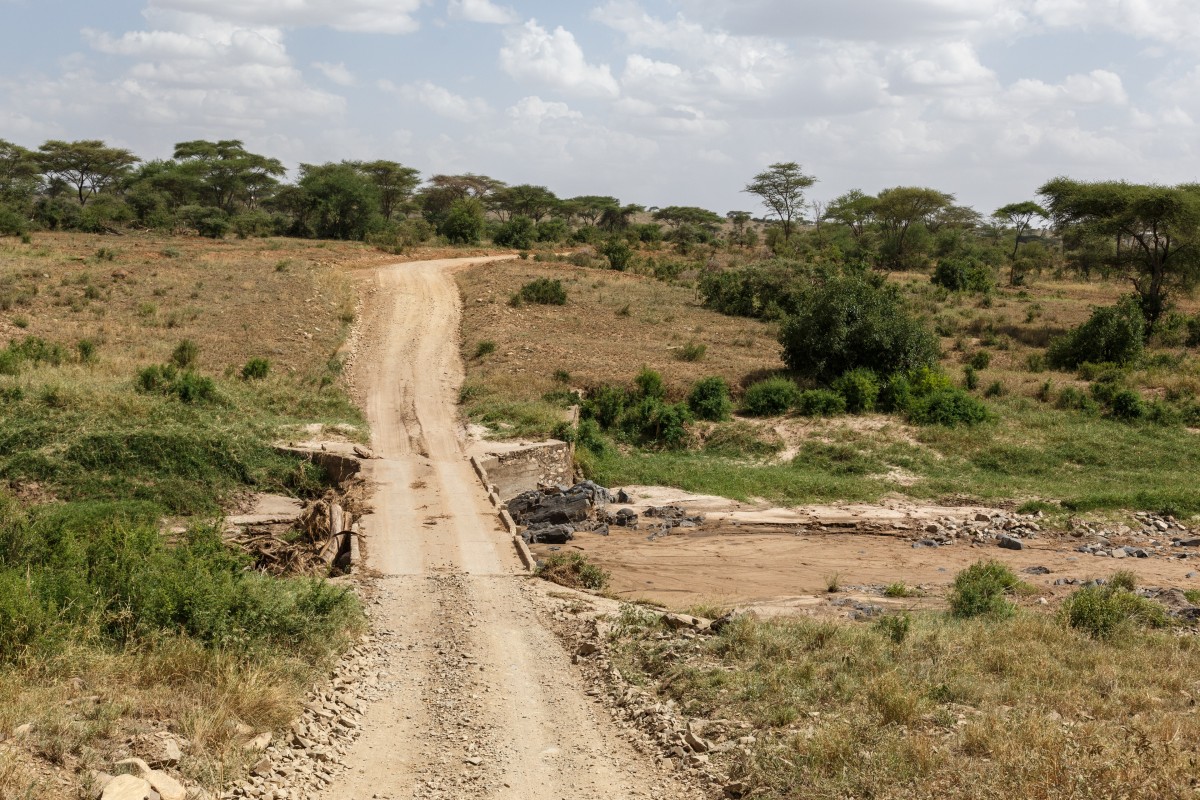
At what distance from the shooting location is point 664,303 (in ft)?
116

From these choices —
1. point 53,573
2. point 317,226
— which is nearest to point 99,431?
point 53,573

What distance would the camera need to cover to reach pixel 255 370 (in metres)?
22.0

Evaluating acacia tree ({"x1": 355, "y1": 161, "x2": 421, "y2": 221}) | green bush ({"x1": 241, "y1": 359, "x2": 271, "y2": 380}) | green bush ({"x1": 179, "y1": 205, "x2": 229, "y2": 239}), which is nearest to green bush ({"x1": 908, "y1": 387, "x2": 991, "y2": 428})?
green bush ({"x1": 241, "y1": 359, "x2": 271, "y2": 380})

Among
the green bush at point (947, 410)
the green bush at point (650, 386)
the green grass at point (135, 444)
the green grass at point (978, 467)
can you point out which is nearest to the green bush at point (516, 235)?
the green bush at point (650, 386)

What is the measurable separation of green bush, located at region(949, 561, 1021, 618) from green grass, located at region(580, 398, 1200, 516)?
5.93 meters

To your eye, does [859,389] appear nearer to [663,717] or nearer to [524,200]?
[663,717]

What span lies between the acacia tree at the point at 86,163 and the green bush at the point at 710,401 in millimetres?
50957

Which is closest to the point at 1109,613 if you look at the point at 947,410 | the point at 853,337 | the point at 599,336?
the point at 947,410

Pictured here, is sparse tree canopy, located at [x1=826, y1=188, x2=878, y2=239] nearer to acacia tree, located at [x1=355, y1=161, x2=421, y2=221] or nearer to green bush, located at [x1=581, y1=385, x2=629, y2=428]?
acacia tree, located at [x1=355, y1=161, x2=421, y2=221]

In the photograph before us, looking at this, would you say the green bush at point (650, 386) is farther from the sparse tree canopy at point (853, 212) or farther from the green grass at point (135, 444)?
the sparse tree canopy at point (853, 212)

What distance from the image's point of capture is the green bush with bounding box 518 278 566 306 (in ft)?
108

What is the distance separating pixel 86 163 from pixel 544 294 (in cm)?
4527

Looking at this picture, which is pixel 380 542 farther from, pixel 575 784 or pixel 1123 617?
pixel 1123 617

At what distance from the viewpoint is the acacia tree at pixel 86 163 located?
6200cm
